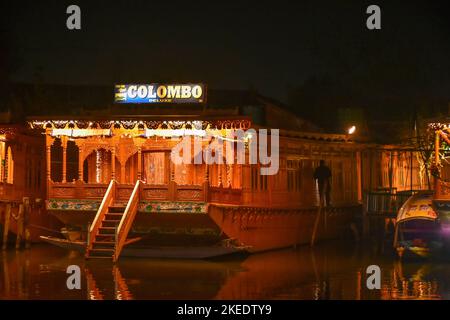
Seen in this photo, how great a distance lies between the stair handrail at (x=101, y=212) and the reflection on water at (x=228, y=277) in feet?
2.13

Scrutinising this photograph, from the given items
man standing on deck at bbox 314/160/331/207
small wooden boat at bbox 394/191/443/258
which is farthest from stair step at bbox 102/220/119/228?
man standing on deck at bbox 314/160/331/207

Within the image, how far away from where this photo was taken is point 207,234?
2870cm

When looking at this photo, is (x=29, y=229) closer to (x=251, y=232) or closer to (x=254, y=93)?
(x=251, y=232)

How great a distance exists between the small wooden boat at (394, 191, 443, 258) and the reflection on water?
544mm

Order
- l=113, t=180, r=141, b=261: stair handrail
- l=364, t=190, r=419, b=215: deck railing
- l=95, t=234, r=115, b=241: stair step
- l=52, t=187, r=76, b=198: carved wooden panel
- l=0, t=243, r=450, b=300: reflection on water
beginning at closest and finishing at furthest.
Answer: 1. l=0, t=243, r=450, b=300: reflection on water
2. l=113, t=180, r=141, b=261: stair handrail
3. l=95, t=234, r=115, b=241: stair step
4. l=52, t=187, r=76, b=198: carved wooden panel
5. l=364, t=190, r=419, b=215: deck railing

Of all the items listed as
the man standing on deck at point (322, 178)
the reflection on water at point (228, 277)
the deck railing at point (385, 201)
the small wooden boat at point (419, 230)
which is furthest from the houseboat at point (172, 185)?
the small wooden boat at point (419, 230)

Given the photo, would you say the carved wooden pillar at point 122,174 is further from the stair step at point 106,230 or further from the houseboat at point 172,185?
the stair step at point 106,230

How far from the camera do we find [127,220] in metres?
25.9

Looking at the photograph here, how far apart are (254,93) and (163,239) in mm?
10313

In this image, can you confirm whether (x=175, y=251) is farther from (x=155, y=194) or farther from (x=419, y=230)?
(x=419, y=230)

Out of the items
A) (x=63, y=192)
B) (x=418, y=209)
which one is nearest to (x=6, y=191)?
(x=63, y=192)

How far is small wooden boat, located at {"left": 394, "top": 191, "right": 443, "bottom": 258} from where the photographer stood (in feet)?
87.2

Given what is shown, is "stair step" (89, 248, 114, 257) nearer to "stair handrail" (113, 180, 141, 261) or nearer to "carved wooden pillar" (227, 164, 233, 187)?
"stair handrail" (113, 180, 141, 261)

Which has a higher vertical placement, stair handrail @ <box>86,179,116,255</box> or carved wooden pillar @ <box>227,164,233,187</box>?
carved wooden pillar @ <box>227,164,233,187</box>
